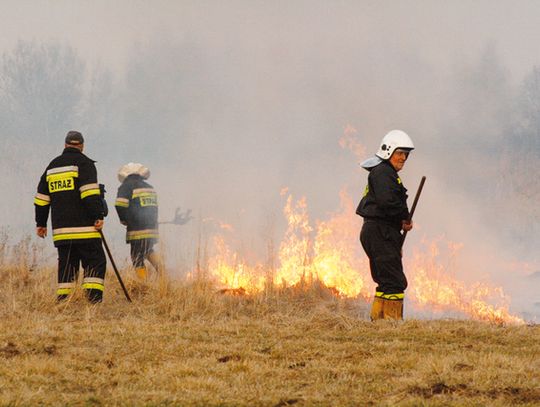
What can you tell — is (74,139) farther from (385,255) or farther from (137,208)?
(385,255)

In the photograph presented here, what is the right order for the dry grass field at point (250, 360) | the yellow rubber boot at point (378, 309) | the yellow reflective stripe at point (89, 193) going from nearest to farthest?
the dry grass field at point (250, 360)
the yellow rubber boot at point (378, 309)
the yellow reflective stripe at point (89, 193)

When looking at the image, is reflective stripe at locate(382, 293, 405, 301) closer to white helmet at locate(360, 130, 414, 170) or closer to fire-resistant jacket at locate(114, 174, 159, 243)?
white helmet at locate(360, 130, 414, 170)

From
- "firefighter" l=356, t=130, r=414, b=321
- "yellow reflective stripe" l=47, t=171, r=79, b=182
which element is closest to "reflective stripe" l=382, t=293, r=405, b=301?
"firefighter" l=356, t=130, r=414, b=321

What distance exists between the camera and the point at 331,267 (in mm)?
12438

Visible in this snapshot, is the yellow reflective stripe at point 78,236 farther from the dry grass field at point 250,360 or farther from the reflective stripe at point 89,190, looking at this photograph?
the dry grass field at point 250,360

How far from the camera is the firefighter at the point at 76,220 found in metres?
9.06

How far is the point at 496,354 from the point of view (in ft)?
20.3

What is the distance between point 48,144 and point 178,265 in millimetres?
24925

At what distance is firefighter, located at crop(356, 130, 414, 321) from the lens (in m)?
8.12

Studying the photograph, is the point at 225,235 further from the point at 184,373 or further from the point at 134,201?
the point at 184,373

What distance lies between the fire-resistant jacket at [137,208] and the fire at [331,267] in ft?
3.66

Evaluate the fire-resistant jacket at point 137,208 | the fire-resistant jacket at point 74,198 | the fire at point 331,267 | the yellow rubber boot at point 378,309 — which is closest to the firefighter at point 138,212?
the fire-resistant jacket at point 137,208

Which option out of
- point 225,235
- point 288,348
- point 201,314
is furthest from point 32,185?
point 288,348

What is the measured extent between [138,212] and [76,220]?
10.4 ft
